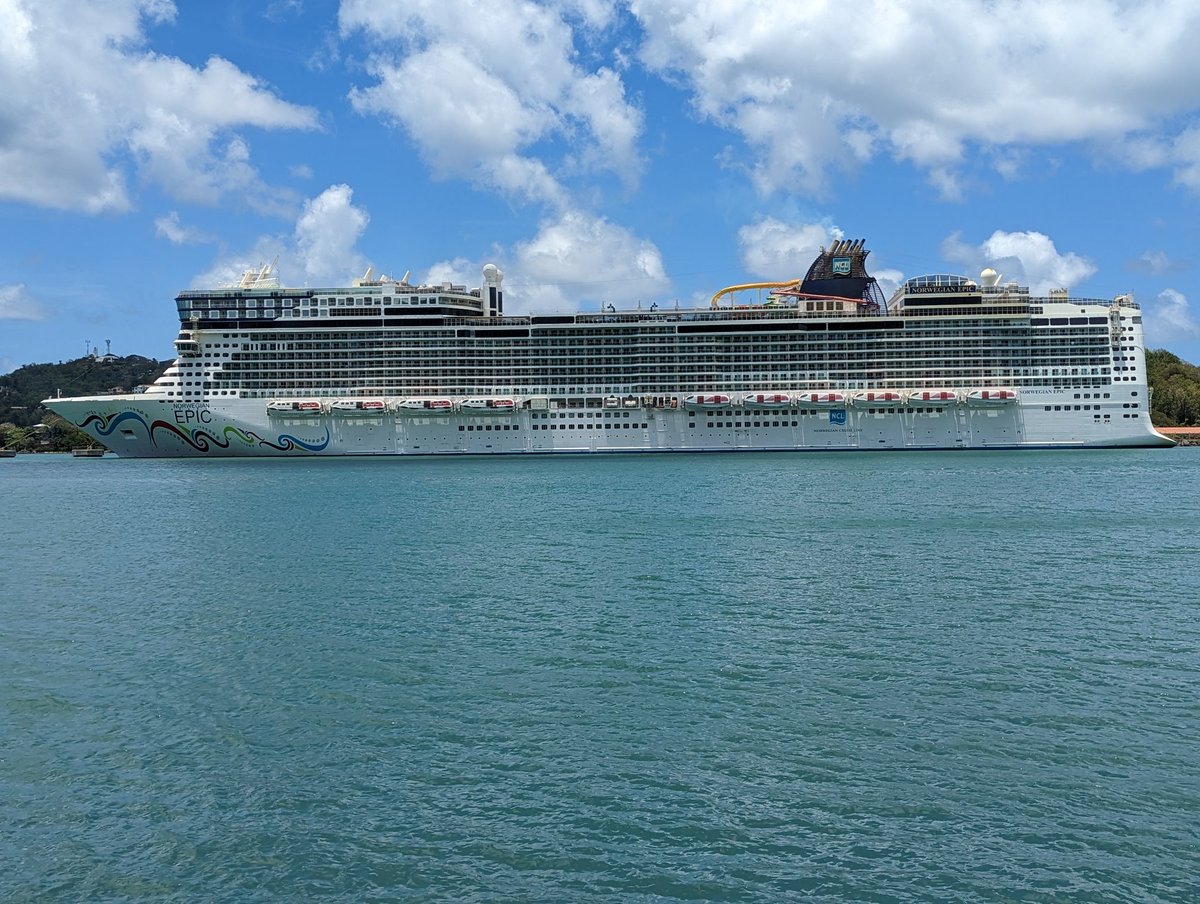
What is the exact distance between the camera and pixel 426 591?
2380cm

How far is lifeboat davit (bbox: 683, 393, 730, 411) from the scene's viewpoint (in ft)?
253

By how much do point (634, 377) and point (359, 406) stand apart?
66.1ft

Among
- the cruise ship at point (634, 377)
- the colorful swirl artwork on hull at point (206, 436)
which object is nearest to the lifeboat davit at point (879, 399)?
the cruise ship at point (634, 377)

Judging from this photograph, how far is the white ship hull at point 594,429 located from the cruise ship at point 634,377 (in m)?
0.14

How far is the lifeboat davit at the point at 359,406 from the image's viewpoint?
7719 centimetres

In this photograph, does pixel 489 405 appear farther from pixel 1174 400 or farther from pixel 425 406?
pixel 1174 400

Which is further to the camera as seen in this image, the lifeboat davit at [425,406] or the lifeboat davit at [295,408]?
the lifeboat davit at [425,406]

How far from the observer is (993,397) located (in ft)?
247

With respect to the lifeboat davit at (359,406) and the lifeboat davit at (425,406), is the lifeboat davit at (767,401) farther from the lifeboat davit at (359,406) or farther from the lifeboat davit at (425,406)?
the lifeboat davit at (359,406)

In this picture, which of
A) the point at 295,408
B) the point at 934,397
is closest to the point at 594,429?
the point at 295,408

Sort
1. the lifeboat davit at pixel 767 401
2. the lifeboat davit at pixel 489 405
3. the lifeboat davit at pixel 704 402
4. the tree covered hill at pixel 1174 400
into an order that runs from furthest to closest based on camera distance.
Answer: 1. the tree covered hill at pixel 1174 400
2. the lifeboat davit at pixel 704 402
3. the lifeboat davit at pixel 489 405
4. the lifeboat davit at pixel 767 401

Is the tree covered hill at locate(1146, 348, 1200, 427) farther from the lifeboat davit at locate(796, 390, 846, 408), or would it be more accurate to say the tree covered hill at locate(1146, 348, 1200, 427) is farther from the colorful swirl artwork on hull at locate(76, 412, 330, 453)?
the colorful swirl artwork on hull at locate(76, 412, 330, 453)

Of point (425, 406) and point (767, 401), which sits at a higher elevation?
point (425, 406)

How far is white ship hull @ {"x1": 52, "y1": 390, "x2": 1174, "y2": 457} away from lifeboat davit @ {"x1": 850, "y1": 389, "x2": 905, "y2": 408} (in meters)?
0.57
